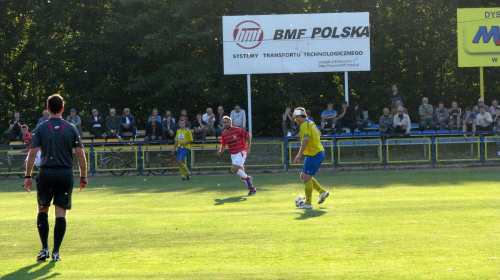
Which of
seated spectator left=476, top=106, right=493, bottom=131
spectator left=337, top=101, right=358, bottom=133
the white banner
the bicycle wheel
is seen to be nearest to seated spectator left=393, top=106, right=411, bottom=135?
spectator left=337, top=101, right=358, bottom=133

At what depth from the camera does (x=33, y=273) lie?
7.65 metres

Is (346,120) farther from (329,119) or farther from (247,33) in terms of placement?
(247,33)

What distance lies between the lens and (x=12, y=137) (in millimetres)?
28344

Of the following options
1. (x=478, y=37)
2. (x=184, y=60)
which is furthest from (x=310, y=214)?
(x=184, y=60)

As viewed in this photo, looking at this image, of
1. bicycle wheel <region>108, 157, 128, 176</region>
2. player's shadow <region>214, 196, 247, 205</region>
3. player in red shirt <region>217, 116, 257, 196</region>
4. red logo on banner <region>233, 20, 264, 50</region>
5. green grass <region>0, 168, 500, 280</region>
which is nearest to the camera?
green grass <region>0, 168, 500, 280</region>

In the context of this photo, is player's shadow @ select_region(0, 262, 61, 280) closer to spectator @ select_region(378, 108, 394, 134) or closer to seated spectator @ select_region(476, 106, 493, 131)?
spectator @ select_region(378, 108, 394, 134)

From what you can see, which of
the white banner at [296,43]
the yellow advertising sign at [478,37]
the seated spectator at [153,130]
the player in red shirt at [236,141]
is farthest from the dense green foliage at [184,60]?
the player in red shirt at [236,141]

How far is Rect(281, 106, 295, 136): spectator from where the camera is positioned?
91.1 ft

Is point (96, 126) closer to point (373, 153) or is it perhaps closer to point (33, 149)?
point (373, 153)

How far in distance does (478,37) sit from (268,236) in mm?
22244

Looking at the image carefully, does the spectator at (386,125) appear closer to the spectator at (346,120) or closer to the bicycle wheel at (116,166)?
the spectator at (346,120)

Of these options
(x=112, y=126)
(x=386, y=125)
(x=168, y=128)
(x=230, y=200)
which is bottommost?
(x=230, y=200)

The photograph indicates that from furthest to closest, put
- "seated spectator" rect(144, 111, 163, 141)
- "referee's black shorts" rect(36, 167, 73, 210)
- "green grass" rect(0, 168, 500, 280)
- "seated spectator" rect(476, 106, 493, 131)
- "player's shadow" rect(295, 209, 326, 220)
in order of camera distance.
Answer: "seated spectator" rect(144, 111, 163, 141) → "seated spectator" rect(476, 106, 493, 131) → "player's shadow" rect(295, 209, 326, 220) → "referee's black shorts" rect(36, 167, 73, 210) → "green grass" rect(0, 168, 500, 280)

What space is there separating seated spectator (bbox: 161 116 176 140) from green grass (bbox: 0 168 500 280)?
940 centimetres
